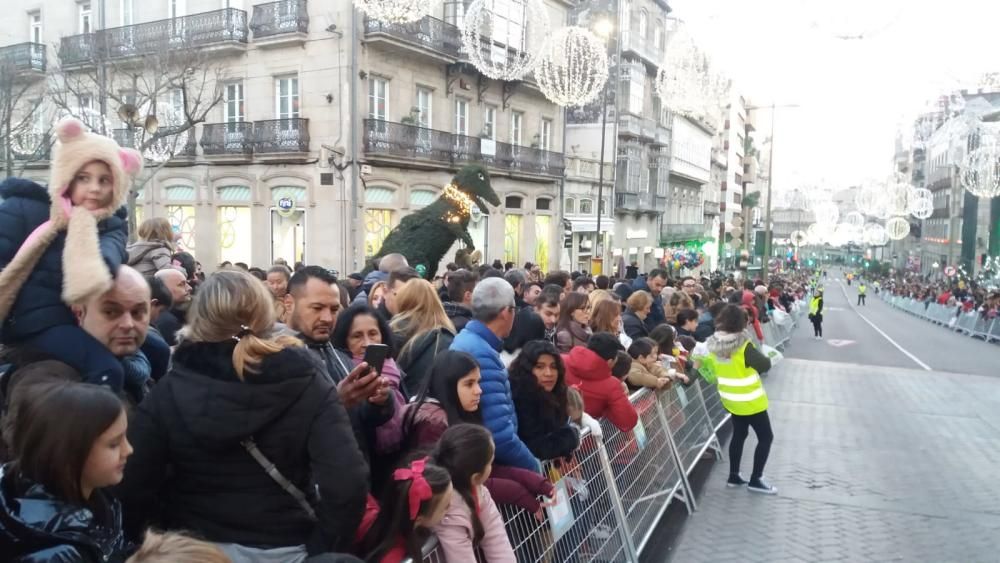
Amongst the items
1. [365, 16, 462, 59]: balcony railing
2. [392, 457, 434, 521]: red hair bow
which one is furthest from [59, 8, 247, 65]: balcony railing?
[392, 457, 434, 521]: red hair bow

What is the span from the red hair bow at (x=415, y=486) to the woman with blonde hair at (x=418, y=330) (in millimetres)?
1536

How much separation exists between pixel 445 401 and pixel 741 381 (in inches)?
176

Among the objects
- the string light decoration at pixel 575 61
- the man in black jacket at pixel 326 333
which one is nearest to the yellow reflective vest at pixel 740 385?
the man in black jacket at pixel 326 333

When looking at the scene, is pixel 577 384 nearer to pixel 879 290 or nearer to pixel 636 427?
pixel 636 427

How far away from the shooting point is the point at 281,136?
2144 cm

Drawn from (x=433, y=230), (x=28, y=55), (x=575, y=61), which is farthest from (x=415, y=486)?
(x=28, y=55)

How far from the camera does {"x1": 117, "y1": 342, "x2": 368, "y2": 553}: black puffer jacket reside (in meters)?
2.46

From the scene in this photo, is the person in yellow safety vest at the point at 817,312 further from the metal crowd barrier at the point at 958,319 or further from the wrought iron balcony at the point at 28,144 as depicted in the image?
the wrought iron balcony at the point at 28,144

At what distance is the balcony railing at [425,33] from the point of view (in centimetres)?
2070

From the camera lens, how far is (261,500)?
8.34 feet

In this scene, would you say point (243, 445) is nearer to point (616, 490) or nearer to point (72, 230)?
point (72, 230)

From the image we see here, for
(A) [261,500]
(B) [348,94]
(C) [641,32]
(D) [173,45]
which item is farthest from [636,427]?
(C) [641,32]

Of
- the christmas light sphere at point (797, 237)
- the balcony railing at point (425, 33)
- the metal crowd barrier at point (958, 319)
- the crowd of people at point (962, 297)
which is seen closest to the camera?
the balcony railing at point (425, 33)

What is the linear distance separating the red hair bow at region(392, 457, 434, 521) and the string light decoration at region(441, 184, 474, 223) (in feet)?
29.4
